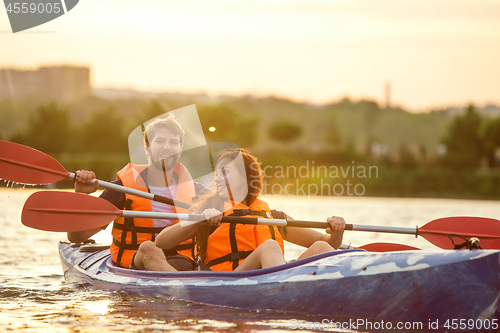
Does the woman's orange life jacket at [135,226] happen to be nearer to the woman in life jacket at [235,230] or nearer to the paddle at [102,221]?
the paddle at [102,221]

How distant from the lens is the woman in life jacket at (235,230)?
4199 millimetres

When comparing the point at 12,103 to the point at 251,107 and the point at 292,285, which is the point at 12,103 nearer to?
the point at 251,107

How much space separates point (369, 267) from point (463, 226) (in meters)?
1.39

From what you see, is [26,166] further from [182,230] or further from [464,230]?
[464,230]

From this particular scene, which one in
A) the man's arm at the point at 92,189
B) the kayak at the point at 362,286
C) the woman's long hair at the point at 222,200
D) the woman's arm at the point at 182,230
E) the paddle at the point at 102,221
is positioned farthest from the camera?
the man's arm at the point at 92,189

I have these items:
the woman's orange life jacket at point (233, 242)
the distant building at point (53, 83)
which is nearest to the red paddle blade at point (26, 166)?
the woman's orange life jacket at point (233, 242)

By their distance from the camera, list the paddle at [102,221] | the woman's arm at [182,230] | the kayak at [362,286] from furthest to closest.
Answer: the paddle at [102,221] < the woman's arm at [182,230] < the kayak at [362,286]

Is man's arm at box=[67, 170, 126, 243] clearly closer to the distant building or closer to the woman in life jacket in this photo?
the woman in life jacket

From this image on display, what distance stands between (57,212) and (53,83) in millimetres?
99267

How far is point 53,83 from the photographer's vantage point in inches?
3868

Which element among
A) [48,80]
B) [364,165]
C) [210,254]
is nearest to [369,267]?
[210,254]

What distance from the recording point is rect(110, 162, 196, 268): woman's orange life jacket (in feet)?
15.7

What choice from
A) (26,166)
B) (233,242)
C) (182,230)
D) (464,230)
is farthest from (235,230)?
(26,166)

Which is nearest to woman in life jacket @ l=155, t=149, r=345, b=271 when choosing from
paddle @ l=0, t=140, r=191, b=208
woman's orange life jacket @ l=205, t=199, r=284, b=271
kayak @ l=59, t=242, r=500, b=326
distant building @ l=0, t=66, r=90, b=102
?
woman's orange life jacket @ l=205, t=199, r=284, b=271
